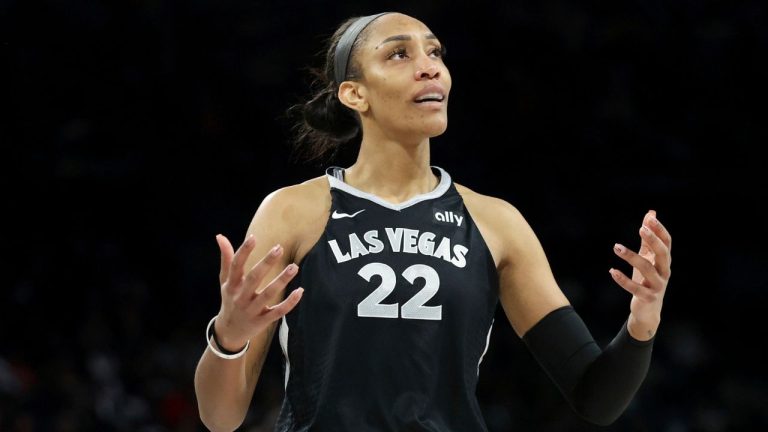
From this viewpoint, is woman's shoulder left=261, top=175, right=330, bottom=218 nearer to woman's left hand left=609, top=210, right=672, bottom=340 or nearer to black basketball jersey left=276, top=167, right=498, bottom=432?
black basketball jersey left=276, top=167, right=498, bottom=432

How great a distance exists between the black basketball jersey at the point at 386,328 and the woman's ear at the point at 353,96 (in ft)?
1.07

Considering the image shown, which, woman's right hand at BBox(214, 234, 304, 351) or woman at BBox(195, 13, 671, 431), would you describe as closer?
woman's right hand at BBox(214, 234, 304, 351)

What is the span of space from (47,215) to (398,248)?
468 centimetres

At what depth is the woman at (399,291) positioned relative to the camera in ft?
8.93

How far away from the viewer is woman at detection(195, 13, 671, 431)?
2723 mm

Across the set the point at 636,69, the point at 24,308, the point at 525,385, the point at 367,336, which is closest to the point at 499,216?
the point at 367,336

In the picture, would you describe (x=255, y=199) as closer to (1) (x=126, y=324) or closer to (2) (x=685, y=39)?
(1) (x=126, y=324)

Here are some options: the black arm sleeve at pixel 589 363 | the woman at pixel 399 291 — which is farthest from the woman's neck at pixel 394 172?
the black arm sleeve at pixel 589 363

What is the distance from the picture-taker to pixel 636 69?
761 centimetres

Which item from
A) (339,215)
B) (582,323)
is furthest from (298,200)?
(582,323)

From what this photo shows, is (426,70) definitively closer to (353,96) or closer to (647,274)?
(353,96)

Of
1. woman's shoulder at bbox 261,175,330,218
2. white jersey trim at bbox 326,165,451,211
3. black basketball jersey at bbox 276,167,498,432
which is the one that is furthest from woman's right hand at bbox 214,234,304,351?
white jersey trim at bbox 326,165,451,211

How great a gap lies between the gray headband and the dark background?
11.9 ft

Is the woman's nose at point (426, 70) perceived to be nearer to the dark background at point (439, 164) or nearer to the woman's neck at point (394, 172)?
the woman's neck at point (394, 172)
